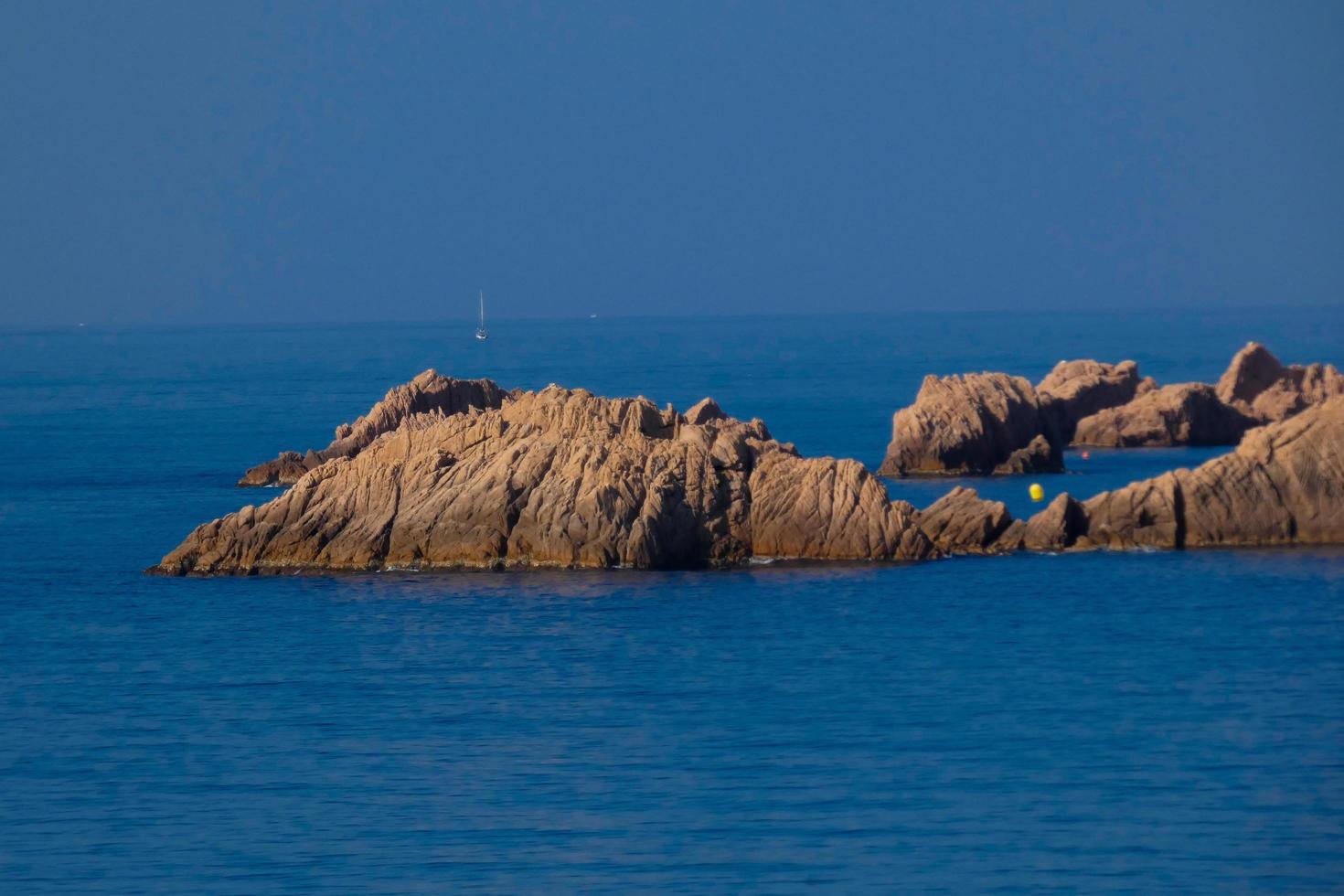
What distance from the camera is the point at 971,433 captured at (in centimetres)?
7788

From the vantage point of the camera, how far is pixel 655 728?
38.0 meters

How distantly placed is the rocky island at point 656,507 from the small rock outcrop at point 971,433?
20.0m

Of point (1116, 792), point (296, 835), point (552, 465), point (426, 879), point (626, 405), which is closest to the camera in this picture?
point (426, 879)

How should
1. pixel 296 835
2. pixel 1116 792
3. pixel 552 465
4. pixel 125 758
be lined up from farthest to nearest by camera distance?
1. pixel 552 465
2. pixel 125 758
3. pixel 1116 792
4. pixel 296 835

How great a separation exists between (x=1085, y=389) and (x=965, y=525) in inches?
1559

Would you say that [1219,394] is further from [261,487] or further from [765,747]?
[765,747]

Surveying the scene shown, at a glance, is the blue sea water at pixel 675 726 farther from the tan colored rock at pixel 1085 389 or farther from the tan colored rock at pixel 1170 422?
the tan colored rock at pixel 1085 389

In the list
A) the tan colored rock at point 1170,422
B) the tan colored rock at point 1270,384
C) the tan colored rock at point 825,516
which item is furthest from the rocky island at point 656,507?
the tan colored rock at point 1270,384

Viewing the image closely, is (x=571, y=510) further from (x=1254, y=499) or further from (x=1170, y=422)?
(x=1170, y=422)

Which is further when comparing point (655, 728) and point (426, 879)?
point (655, 728)

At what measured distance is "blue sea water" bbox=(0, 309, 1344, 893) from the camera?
29406 millimetres

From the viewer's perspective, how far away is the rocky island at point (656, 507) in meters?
53.2

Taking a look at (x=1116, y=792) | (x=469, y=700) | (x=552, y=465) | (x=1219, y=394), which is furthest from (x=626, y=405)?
(x=1219, y=394)

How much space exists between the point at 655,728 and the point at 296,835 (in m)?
8.85
